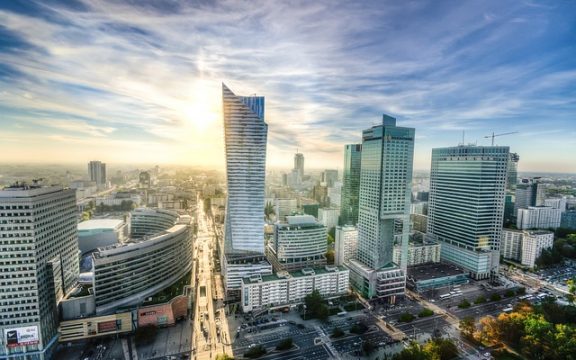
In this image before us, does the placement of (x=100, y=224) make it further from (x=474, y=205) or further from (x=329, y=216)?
(x=474, y=205)

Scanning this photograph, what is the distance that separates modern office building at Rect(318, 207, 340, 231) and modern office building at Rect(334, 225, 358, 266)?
1239 inches

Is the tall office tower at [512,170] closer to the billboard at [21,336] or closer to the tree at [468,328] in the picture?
the tree at [468,328]

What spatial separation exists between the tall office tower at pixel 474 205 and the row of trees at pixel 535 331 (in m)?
18.4

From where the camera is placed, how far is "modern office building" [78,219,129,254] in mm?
70438

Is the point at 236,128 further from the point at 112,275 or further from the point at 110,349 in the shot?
the point at 110,349

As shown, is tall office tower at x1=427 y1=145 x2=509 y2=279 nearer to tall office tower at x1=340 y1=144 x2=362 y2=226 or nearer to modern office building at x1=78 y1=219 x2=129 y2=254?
tall office tower at x1=340 y1=144 x2=362 y2=226

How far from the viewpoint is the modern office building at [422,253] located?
71.1 m

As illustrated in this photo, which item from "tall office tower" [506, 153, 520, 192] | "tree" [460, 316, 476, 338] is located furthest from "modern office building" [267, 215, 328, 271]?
"tall office tower" [506, 153, 520, 192]

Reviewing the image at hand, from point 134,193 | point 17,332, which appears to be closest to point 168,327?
point 17,332

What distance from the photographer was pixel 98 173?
119375mm

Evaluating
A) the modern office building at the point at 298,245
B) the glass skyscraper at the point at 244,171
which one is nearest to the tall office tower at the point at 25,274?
the glass skyscraper at the point at 244,171

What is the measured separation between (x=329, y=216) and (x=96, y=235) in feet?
230

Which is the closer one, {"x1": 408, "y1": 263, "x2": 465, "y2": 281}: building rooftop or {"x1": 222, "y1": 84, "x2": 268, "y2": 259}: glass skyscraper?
{"x1": 222, "y1": 84, "x2": 268, "y2": 259}: glass skyscraper

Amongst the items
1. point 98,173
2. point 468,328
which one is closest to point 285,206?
point 98,173
